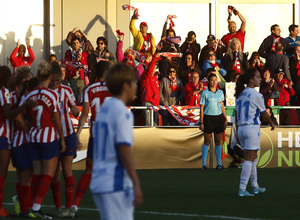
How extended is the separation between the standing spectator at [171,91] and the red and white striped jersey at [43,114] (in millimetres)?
9075

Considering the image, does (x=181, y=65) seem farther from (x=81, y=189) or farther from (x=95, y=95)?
(x=81, y=189)

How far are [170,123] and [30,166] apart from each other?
902 cm

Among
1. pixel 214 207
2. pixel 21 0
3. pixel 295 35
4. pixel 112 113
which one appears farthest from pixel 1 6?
pixel 112 113

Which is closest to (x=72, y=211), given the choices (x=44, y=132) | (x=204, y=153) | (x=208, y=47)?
(x=44, y=132)

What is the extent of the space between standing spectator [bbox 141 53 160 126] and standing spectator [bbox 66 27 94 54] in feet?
6.77

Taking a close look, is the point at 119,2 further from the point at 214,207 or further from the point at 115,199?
the point at 115,199

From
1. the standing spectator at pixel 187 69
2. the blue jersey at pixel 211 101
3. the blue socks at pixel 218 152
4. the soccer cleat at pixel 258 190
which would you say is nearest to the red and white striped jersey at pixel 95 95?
the soccer cleat at pixel 258 190

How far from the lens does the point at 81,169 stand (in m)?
17.7

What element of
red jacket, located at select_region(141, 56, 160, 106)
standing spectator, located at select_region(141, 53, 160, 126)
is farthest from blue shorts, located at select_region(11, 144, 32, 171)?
red jacket, located at select_region(141, 56, 160, 106)

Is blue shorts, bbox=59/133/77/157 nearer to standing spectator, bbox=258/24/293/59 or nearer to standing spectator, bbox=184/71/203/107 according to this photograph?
standing spectator, bbox=184/71/203/107

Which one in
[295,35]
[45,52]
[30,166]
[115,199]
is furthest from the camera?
[45,52]

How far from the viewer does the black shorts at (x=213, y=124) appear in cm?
1720

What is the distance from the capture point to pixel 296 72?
19.5 metres

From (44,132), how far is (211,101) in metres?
8.45
